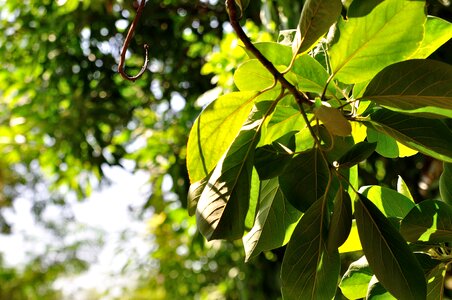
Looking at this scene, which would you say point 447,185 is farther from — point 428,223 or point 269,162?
point 269,162

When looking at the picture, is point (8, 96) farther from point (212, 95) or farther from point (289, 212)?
point (289, 212)

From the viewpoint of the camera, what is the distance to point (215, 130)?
22.3 inches

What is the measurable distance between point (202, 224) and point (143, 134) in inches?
64.5

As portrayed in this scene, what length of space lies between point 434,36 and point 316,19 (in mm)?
126

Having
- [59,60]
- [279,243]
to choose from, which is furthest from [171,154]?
[279,243]

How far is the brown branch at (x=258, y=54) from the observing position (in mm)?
495

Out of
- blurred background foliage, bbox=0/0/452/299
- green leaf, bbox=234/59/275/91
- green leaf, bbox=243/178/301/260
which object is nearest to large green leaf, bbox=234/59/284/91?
green leaf, bbox=234/59/275/91

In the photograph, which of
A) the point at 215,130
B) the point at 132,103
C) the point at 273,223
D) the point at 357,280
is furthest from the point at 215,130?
the point at 132,103

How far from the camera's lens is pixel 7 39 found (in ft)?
7.20

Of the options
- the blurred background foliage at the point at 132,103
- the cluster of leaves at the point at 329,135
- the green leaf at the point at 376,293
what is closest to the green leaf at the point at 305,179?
the cluster of leaves at the point at 329,135

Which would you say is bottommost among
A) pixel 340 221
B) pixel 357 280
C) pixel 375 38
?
pixel 357 280

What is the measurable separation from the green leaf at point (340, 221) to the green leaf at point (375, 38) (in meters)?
0.10

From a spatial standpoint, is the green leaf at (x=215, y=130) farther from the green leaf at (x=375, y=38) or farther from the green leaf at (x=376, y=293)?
the green leaf at (x=376, y=293)

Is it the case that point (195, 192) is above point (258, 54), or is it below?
below
